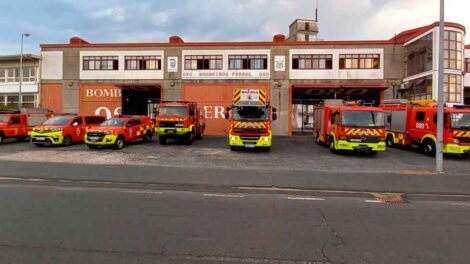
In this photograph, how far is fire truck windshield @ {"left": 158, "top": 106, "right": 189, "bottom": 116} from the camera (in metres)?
23.5

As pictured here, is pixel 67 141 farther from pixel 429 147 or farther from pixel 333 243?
pixel 429 147

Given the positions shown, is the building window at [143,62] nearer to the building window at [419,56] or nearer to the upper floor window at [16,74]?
the upper floor window at [16,74]

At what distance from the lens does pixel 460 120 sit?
17.9 meters

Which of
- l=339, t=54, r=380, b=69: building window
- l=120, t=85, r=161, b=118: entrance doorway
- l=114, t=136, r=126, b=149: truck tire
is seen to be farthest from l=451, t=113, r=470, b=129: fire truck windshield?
l=120, t=85, r=161, b=118: entrance doorway

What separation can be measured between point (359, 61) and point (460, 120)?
17.1 meters

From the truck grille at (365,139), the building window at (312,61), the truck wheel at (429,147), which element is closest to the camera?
the truck grille at (365,139)

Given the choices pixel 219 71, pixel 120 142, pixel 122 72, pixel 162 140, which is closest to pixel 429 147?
pixel 162 140

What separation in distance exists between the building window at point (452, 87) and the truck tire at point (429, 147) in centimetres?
1234

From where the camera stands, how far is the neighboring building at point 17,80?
124ft

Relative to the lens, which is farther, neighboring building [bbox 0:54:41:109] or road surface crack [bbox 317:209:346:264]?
neighboring building [bbox 0:54:41:109]

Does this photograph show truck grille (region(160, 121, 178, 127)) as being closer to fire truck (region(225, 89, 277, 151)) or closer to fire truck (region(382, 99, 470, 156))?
fire truck (region(225, 89, 277, 151))

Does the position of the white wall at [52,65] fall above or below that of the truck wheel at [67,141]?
above

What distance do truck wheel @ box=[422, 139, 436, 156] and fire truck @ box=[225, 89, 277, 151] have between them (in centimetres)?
816

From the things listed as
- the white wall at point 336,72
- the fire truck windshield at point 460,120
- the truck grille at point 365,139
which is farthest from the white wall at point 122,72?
the fire truck windshield at point 460,120
